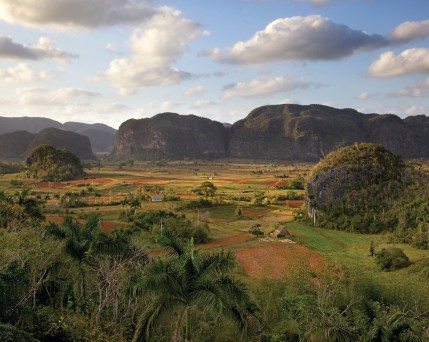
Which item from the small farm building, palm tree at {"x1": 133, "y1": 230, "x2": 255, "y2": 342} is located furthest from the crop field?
palm tree at {"x1": 133, "y1": 230, "x2": 255, "y2": 342}

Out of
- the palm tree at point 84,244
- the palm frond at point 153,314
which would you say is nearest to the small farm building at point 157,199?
the palm tree at point 84,244

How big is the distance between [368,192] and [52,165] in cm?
9076

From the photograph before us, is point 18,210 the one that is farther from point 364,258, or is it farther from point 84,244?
point 364,258

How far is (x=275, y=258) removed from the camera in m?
33.4

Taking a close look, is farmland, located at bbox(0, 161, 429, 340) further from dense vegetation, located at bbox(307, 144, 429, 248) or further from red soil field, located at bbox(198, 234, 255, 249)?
dense vegetation, located at bbox(307, 144, 429, 248)

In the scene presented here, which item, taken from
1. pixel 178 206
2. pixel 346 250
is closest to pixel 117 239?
pixel 346 250

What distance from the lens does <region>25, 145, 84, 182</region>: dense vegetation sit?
110375mm

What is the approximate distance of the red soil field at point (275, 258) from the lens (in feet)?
96.4

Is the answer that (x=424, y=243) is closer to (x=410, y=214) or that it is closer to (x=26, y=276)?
(x=410, y=214)

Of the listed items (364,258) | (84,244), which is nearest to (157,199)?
(364,258)

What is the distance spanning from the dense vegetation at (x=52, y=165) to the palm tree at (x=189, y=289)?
102 metres

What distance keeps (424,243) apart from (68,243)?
3159cm

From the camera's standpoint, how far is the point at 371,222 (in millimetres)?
46781

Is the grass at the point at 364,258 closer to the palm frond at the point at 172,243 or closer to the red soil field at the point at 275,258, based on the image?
the red soil field at the point at 275,258
